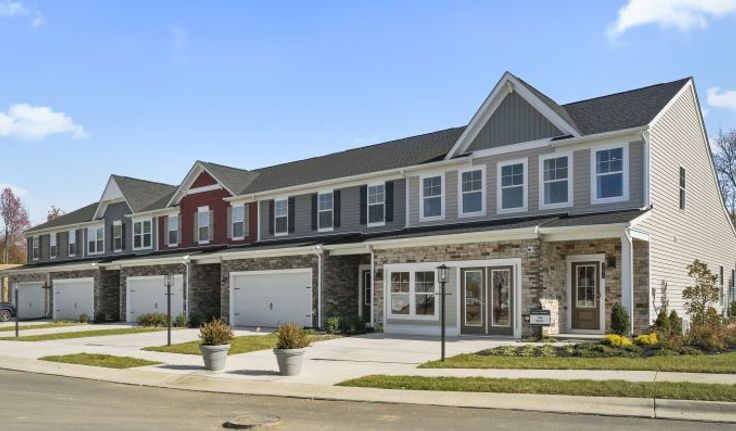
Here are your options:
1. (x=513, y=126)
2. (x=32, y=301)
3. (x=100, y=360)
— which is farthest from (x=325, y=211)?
(x=32, y=301)

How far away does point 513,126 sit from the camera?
22359mm

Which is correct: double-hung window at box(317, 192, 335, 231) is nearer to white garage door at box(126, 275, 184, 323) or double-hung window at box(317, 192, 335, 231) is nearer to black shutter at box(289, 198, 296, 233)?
black shutter at box(289, 198, 296, 233)

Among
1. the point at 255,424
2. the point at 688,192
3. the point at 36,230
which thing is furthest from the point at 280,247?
the point at 36,230

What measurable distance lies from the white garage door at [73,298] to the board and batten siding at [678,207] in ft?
96.1

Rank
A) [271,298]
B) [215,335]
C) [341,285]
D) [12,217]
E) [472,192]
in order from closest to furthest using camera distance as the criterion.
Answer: [215,335]
[472,192]
[341,285]
[271,298]
[12,217]

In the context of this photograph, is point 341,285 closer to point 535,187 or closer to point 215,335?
point 535,187

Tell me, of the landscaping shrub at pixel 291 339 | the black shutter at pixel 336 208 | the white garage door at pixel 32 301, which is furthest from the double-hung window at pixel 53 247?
the landscaping shrub at pixel 291 339

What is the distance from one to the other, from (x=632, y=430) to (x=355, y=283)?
18.5 meters

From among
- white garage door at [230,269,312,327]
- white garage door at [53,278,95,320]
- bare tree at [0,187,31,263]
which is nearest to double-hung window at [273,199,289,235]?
white garage door at [230,269,312,327]

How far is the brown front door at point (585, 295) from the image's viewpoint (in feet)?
66.5

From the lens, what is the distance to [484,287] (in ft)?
68.3

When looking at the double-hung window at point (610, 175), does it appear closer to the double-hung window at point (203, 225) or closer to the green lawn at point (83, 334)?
the green lawn at point (83, 334)

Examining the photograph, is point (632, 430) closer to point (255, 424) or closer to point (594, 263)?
point (255, 424)

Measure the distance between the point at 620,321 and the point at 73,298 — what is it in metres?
31.8
